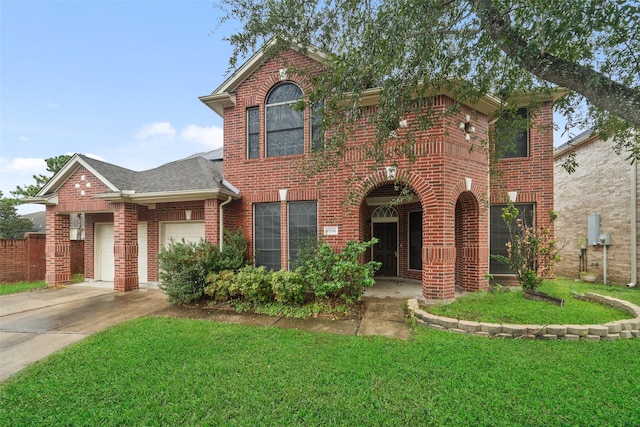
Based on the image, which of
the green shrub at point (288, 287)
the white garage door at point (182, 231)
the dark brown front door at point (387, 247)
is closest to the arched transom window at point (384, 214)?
the dark brown front door at point (387, 247)

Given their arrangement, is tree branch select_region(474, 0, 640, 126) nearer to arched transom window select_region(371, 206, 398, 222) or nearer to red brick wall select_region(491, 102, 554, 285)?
red brick wall select_region(491, 102, 554, 285)

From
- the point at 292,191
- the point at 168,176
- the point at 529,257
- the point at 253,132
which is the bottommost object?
the point at 529,257

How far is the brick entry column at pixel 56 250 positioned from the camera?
9.36 meters

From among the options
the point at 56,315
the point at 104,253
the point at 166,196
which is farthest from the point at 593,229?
the point at 104,253

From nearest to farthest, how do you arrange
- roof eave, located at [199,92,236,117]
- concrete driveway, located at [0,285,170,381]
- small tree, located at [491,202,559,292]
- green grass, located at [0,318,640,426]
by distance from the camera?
green grass, located at [0,318,640,426] < concrete driveway, located at [0,285,170,381] < small tree, located at [491,202,559,292] < roof eave, located at [199,92,236,117]

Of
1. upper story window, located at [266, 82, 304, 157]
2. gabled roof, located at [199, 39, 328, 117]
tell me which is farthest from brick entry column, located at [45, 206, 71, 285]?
upper story window, located at [266, 82, 304, 157]

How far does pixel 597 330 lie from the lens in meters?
4.57

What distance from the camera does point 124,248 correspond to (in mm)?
8367

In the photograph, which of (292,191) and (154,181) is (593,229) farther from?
(154,181)

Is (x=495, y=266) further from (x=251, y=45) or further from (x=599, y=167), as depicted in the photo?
(x=251, y=45)

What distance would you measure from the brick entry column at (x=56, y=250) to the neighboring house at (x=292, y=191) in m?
0.04

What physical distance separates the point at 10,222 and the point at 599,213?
3254 centimetres

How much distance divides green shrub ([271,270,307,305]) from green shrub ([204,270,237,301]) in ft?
3.75

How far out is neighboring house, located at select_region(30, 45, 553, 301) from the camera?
6.56m
